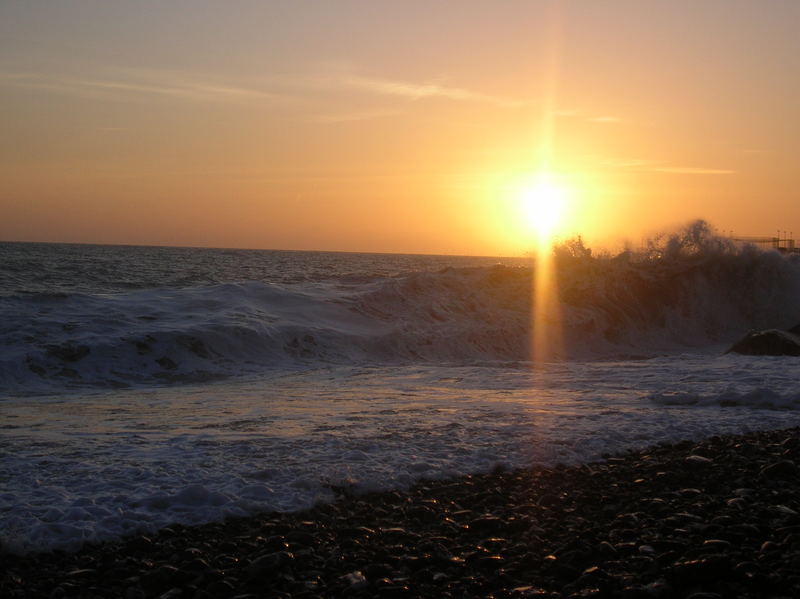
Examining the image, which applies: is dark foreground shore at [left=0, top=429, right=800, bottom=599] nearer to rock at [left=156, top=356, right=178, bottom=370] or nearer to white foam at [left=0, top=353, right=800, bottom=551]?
white foam at [left=0, top=353, right=800, bottom=551]

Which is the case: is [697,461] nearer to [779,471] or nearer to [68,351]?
[779,471]

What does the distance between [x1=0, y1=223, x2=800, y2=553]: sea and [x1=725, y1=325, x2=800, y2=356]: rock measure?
0.62 metres

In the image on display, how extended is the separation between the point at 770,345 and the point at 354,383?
803 cm

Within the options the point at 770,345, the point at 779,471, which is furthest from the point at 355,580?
the point at 770,345

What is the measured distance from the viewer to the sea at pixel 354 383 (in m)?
5.53

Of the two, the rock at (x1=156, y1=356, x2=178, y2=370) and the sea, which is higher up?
the sea

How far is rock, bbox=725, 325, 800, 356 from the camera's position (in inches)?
531

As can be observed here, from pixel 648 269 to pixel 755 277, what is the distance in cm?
355

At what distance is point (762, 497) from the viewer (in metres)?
5.18

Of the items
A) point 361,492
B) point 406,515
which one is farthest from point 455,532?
point 361,492

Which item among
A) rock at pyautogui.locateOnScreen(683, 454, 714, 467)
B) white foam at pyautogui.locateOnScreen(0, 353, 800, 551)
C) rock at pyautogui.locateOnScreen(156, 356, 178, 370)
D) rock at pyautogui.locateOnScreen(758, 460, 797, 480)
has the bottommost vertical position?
rock at pyautogui.locateOnScreen(156, 356, 178, 370)

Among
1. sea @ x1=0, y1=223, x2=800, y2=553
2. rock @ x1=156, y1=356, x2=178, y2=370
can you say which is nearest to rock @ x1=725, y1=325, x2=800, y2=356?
sea @ x1=0, y1=223, x2=800, y2=553

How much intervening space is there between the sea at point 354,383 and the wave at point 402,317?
0.20 feet

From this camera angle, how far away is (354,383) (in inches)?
450
